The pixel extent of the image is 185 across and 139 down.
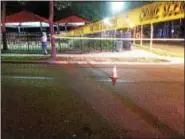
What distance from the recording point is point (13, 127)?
279 inches

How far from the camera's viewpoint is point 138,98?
33.3ft

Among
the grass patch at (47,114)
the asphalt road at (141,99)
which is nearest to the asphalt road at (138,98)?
the asphalt road at (141,99)

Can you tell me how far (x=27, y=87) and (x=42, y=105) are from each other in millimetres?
2703

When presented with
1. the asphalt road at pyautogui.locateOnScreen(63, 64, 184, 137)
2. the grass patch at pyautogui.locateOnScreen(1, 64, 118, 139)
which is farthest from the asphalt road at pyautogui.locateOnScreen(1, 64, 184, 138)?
the grass patch at pyautogui.locateOnScreen(1, 64, 118, 139)

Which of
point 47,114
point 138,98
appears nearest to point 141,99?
point 138,98

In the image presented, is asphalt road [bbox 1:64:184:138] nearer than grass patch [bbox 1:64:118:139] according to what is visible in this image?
No

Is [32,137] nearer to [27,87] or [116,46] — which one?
[27,87]

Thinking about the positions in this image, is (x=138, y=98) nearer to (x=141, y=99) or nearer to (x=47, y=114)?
(x=141, y=99)

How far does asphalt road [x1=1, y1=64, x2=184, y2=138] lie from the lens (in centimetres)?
729

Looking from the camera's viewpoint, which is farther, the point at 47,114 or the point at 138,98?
the point at 138,98

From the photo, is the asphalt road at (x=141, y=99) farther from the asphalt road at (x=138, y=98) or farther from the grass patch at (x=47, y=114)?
the grass patch at (x=47, y=114)

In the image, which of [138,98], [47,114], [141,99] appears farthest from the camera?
[138,98]

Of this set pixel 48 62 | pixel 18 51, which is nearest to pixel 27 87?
pixel 48 62

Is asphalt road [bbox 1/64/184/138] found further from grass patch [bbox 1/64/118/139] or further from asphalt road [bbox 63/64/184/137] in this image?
grass patch [bbox 1/64/118/139]
